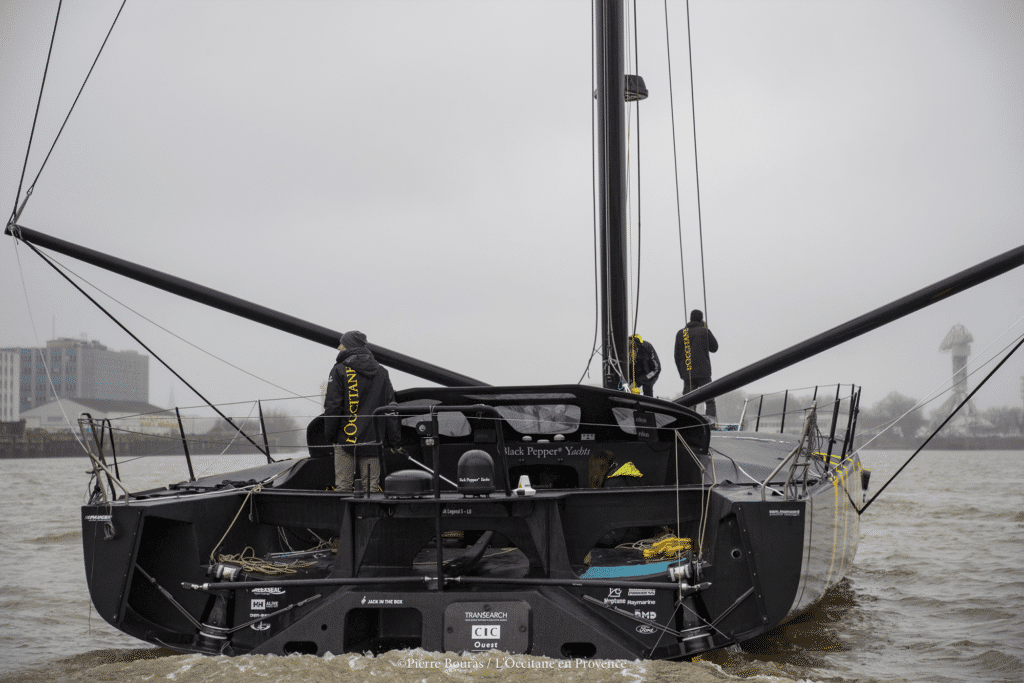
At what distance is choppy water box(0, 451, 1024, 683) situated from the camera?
430 cm

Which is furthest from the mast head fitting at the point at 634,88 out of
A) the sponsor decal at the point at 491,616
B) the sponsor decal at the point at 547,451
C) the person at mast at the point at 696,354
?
the sponsor decal at the point at 491,616

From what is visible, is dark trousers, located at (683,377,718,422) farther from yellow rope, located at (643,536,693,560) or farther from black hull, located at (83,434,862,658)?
yellow rope, located at (643,536,693,560)

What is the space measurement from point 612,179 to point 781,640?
458 cm

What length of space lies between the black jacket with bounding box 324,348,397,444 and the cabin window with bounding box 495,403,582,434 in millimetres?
965

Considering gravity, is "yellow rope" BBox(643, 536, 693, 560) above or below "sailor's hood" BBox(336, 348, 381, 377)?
below

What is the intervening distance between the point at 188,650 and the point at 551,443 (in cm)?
294

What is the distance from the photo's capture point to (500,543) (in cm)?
645

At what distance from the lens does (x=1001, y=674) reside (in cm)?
523

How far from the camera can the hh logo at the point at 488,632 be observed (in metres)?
4.48

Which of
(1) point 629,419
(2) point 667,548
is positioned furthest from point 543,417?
(2) point 667,548

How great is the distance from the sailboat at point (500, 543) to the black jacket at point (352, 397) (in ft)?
1.06

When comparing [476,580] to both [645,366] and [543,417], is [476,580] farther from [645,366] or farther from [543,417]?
[645,366]

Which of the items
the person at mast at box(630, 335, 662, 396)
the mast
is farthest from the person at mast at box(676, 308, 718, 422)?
the mast

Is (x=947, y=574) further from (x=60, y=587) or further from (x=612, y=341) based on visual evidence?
(x=60, y=587)
